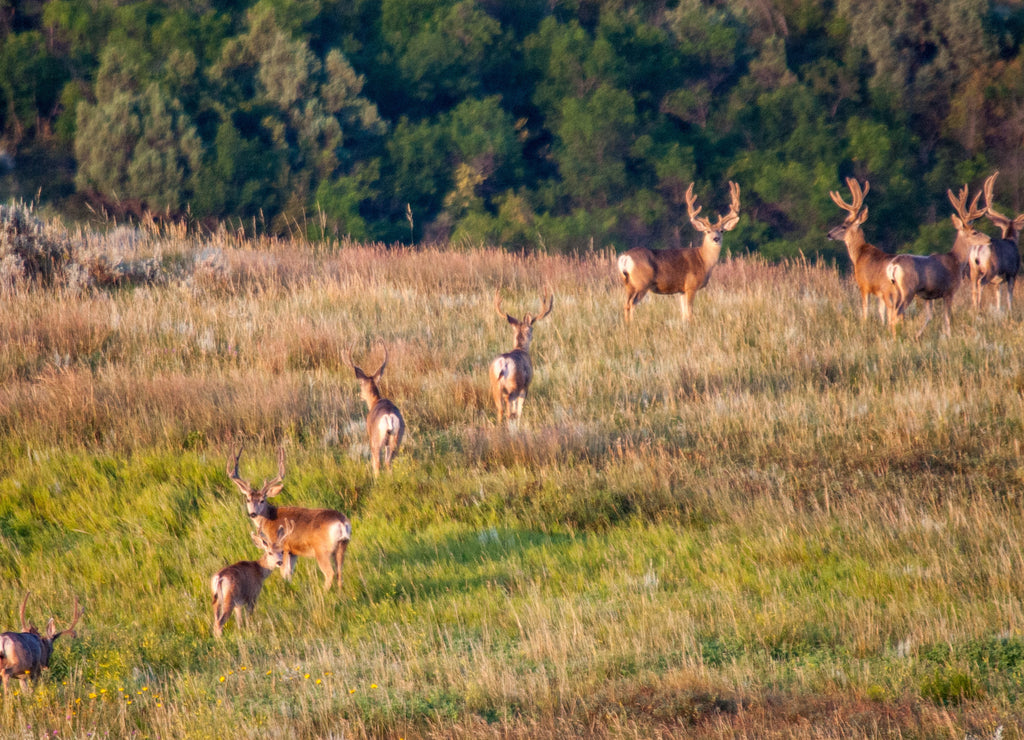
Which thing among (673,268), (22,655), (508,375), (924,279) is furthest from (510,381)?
(924,279)

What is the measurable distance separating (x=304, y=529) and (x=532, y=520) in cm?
197

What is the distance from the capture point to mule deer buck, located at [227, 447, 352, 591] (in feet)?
23.8

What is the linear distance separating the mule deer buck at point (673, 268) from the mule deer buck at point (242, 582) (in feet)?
29.3

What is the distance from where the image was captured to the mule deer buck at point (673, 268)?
1542 cm

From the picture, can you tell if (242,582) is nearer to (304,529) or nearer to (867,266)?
(304,529)

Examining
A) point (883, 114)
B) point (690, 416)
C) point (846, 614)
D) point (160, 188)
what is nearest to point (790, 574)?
point (846, 614)

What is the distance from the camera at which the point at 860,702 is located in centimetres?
→ 537

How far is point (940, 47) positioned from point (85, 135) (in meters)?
24.5

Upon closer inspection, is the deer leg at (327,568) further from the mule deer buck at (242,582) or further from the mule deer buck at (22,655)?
the mule deer buck at (22,655)

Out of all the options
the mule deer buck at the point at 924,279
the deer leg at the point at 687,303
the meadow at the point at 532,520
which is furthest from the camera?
the deer leg at the point at 687,303

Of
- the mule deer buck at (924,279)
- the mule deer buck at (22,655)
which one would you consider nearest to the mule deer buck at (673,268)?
the mule deer buck at (924,279)

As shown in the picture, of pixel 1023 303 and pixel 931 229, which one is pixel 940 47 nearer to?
pixel 931 229

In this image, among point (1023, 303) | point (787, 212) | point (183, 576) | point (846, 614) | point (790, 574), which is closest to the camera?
point (846, 614)

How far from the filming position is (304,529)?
7.42 m
